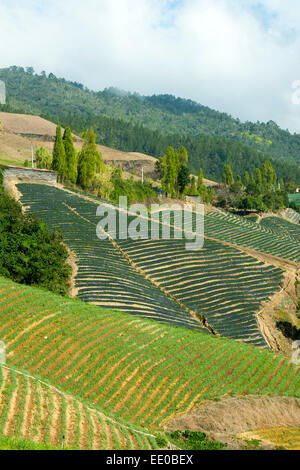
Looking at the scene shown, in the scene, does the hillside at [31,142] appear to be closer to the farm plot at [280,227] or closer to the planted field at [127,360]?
the farm plot at [280,227]

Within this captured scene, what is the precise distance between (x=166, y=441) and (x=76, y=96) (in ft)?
654

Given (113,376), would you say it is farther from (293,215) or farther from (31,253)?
(293,215)

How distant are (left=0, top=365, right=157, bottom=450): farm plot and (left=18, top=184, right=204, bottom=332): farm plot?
9117 millimetres

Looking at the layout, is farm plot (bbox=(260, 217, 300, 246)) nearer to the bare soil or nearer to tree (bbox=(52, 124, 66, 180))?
tree (bbox=(52, 124, 66, 180))

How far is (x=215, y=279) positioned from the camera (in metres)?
25.4

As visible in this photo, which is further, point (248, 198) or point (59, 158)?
point (248, 198)

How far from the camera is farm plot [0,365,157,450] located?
812 centimetres

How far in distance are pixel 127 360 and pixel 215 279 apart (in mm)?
13888

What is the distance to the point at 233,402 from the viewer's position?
11.6 metres

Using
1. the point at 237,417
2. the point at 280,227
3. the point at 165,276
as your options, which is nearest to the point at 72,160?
the point at 165,276

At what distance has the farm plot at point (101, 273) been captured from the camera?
19672 mm

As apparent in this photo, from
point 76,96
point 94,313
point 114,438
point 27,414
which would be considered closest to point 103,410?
point 114,438

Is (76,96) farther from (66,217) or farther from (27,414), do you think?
(27,414)

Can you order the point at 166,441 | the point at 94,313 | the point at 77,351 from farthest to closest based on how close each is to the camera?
1. the point at 94,313
2. the point at 77,351
3. the point at 166,441
